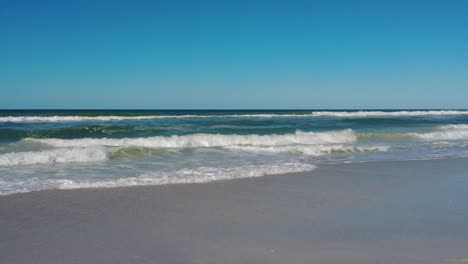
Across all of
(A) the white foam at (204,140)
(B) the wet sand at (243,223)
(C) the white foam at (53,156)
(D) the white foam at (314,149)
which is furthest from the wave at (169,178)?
(A) the white foam at (204,140)

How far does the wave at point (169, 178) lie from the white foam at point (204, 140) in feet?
19.6

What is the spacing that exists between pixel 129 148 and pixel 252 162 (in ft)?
13.6

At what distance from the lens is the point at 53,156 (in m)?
10.9

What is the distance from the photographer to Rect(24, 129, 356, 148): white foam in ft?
52.1

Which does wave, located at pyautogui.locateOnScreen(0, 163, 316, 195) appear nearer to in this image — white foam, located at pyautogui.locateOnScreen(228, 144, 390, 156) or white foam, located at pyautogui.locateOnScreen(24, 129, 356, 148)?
white foam, located at pyautogui.locateOnScreen(228, 144, 390, 156)

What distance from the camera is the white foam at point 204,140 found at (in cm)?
1587

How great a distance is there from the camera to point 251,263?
386 cm

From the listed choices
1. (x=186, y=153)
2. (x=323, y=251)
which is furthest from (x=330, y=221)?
(x=186, y=153)

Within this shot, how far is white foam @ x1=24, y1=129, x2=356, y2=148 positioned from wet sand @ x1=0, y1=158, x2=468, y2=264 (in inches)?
325

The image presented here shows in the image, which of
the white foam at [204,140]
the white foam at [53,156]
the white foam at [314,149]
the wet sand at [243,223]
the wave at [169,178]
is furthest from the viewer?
the white foam at [204,140]

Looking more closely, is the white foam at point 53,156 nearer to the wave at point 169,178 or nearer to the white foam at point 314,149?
the wave at point 169,178

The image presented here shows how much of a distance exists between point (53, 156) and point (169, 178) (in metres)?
4.34

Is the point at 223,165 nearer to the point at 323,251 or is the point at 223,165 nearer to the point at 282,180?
the point at 282,180

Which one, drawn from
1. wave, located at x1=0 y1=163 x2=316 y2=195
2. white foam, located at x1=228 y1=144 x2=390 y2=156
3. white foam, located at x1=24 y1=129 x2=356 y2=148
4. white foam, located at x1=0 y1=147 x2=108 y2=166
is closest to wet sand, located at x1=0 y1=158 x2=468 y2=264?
wave, located at x1=0 y1=163 x2=316 y2=195
